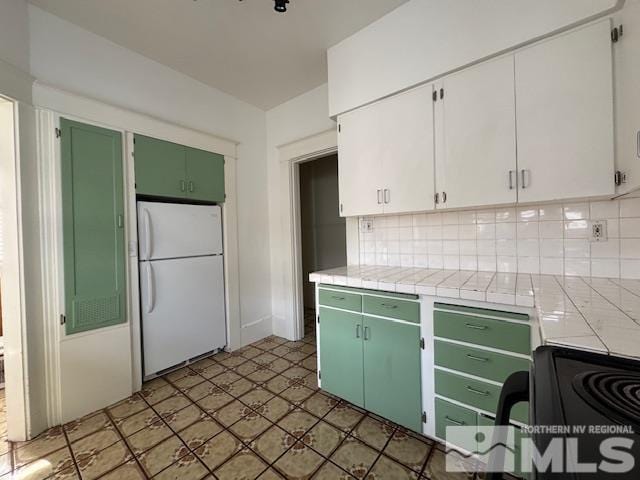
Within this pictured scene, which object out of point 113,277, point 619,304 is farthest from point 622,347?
point 113,277

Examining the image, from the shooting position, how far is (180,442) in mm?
1653

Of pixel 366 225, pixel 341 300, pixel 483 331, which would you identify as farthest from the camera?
pixel 366 225

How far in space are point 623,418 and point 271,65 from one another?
3021 millimetres

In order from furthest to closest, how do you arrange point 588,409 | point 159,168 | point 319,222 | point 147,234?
point 319,222, point 159,168, point 147,234, point 588,409

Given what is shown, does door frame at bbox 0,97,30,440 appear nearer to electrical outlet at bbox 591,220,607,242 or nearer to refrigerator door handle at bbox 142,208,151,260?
refrigerator door handle at bbox 142,208,151,260

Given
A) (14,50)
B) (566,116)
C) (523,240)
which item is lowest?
(523,240)

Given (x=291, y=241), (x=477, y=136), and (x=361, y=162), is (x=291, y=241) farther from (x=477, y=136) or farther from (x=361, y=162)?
(x=477, y=136)

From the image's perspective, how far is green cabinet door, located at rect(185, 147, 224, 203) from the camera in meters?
2.64

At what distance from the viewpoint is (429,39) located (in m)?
1.76

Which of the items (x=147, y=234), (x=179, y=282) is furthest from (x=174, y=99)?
(x=179, y=282)

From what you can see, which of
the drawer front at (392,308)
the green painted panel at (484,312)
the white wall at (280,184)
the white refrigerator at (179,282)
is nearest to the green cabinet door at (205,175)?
the white refrigerator at (179,282)

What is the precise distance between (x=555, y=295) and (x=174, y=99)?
3250 mm

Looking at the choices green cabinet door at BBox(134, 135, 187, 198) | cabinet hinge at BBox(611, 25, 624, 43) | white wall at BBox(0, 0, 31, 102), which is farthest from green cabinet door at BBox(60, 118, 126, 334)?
cabinet hinge at BBox(611, 25, 624, 43)

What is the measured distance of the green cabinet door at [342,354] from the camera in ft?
6.07
